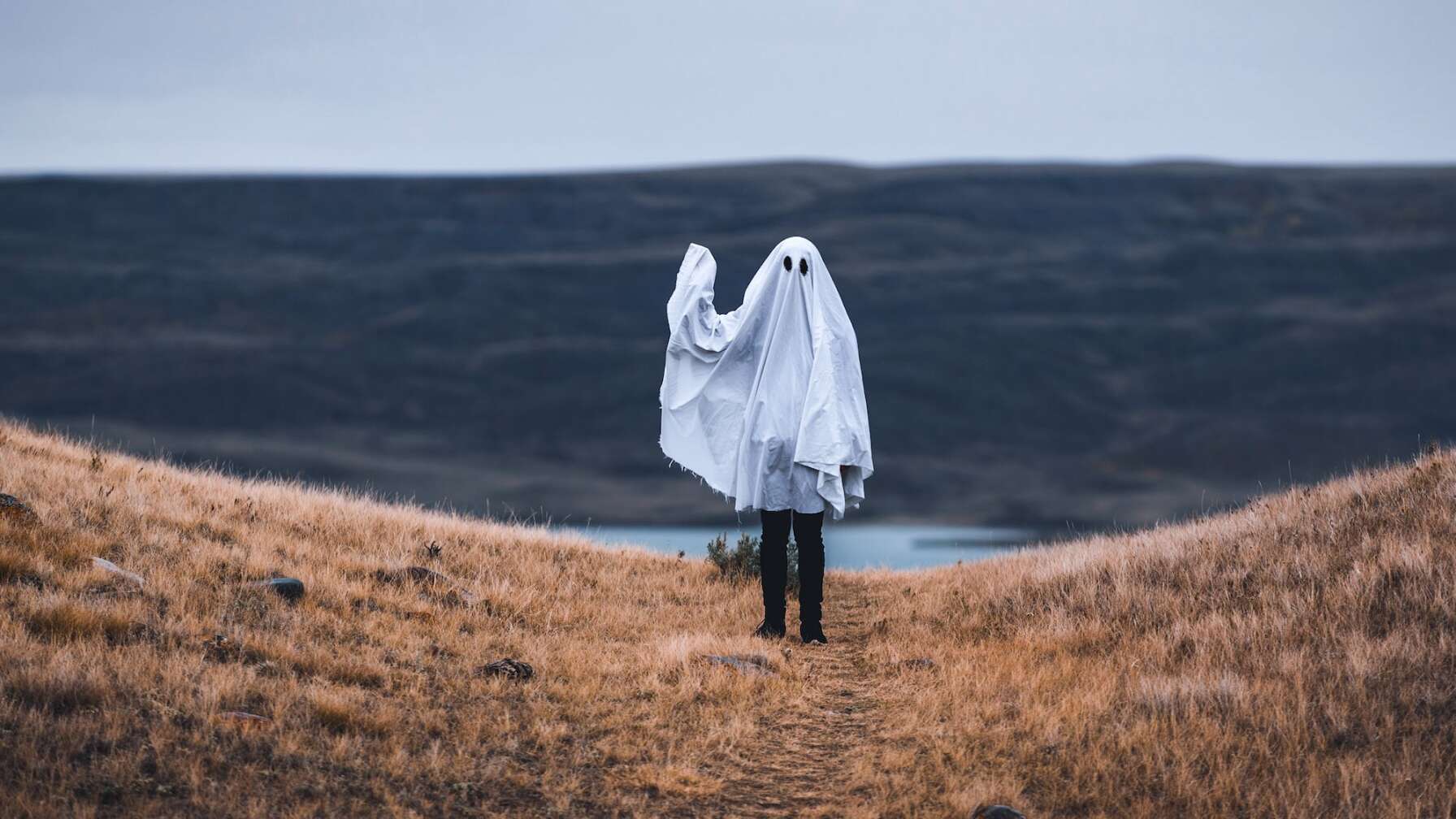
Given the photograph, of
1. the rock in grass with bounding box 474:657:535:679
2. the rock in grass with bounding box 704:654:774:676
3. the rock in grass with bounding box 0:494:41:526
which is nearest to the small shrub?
the rock in grass with bounding box 704:654:774:676

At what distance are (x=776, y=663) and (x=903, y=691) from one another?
1.04 meters

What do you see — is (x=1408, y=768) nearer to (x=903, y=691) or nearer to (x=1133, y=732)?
(x=1133, y=732)

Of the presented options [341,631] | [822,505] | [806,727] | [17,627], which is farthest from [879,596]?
[17,627]

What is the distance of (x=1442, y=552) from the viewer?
29.3 feet

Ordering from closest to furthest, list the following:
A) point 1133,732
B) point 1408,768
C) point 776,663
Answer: point 1408,768, point 1133,732, point 776,663

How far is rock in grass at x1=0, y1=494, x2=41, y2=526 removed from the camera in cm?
881

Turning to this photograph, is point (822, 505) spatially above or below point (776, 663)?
above

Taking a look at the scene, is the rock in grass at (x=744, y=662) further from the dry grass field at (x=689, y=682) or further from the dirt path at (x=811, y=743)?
the dirt path at (x=811, y=743)

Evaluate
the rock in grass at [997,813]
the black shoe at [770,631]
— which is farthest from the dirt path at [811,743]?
the rock in grass at [997,813]

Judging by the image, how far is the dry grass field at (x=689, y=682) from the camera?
19.7ft

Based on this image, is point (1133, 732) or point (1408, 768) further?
point (1133, 732)

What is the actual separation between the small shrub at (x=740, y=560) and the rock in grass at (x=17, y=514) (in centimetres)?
713

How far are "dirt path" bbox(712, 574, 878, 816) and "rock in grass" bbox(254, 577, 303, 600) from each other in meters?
3.95

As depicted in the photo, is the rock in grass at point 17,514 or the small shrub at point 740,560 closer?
the rock in grass at point 17,514
